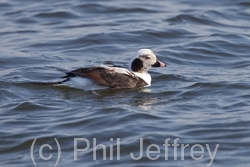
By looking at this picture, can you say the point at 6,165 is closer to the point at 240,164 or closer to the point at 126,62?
the point at 240,164

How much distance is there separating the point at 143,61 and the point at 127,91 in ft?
2.15

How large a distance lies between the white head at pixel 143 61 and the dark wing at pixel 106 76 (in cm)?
43

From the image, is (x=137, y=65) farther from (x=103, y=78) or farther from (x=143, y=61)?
(x=103, y=78)

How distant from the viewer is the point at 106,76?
11047 mm

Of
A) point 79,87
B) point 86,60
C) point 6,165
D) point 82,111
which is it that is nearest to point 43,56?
point 86,60

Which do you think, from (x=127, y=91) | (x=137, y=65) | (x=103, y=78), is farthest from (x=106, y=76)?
(x=137, y=65)

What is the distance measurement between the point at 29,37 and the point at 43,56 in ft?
5.29

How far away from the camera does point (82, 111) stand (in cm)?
1001

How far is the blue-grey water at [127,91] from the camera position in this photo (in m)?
8.44

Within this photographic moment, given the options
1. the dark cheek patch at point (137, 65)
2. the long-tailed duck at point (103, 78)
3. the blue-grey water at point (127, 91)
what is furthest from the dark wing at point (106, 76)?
the dark cheek patch at point (137, 65)

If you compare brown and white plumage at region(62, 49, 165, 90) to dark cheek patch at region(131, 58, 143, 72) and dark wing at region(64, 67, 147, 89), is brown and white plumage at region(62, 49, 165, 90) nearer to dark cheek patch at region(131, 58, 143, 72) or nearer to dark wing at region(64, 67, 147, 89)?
dark wing at region(64, 67, 147, 89)

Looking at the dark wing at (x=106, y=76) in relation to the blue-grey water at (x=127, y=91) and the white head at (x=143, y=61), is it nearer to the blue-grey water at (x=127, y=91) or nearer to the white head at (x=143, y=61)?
the blue-grey water at (x=127, y=91)

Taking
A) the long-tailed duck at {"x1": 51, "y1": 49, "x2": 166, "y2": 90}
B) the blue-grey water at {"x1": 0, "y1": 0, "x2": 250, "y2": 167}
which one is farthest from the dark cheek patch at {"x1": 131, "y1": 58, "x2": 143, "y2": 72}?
the blue-grey water at {"x1": 0, "y1": 0, "x2": 250, "y2": 167}

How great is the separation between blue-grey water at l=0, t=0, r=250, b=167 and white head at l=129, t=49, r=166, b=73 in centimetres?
34
